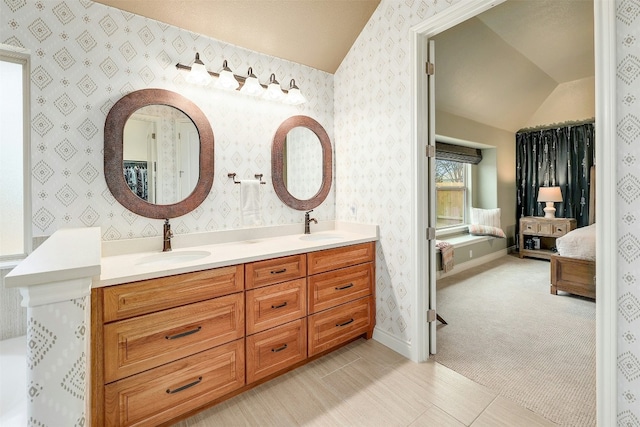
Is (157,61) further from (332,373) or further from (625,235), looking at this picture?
(625,235)

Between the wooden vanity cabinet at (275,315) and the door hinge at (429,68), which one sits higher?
the door hinge at (429,68)

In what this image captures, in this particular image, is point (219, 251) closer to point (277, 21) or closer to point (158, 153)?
point (158, 153)

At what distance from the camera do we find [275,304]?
187 centimetres

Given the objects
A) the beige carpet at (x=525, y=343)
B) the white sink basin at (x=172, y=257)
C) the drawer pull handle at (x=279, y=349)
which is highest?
the white sink basin at (x=172, y=257)

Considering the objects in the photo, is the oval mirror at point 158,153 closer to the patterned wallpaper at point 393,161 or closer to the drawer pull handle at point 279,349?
the drawer pull handle at point 279,349

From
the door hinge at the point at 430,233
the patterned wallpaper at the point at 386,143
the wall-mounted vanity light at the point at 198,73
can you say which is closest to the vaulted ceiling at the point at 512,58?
the patterned wallpaper at the point at 386,143

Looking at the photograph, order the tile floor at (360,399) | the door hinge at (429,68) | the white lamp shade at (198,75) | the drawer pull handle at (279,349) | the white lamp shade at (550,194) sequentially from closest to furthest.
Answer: the tile floor at (360,399), the drawer pull handle at (279,349), the white lamp shade at (198,75), the door hinge at (429,68), the white lamp shade at (550,194)

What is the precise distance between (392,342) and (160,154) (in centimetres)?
225

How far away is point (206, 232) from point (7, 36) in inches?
59.1

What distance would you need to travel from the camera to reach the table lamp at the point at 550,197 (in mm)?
5105

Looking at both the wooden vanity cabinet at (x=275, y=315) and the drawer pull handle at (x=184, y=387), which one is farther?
the wooden vanity cabinet at (x=275, y=315)

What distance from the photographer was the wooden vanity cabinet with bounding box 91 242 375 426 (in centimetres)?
135

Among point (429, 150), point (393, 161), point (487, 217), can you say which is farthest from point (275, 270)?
point (487, 217)

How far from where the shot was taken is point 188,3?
75.5 inches
